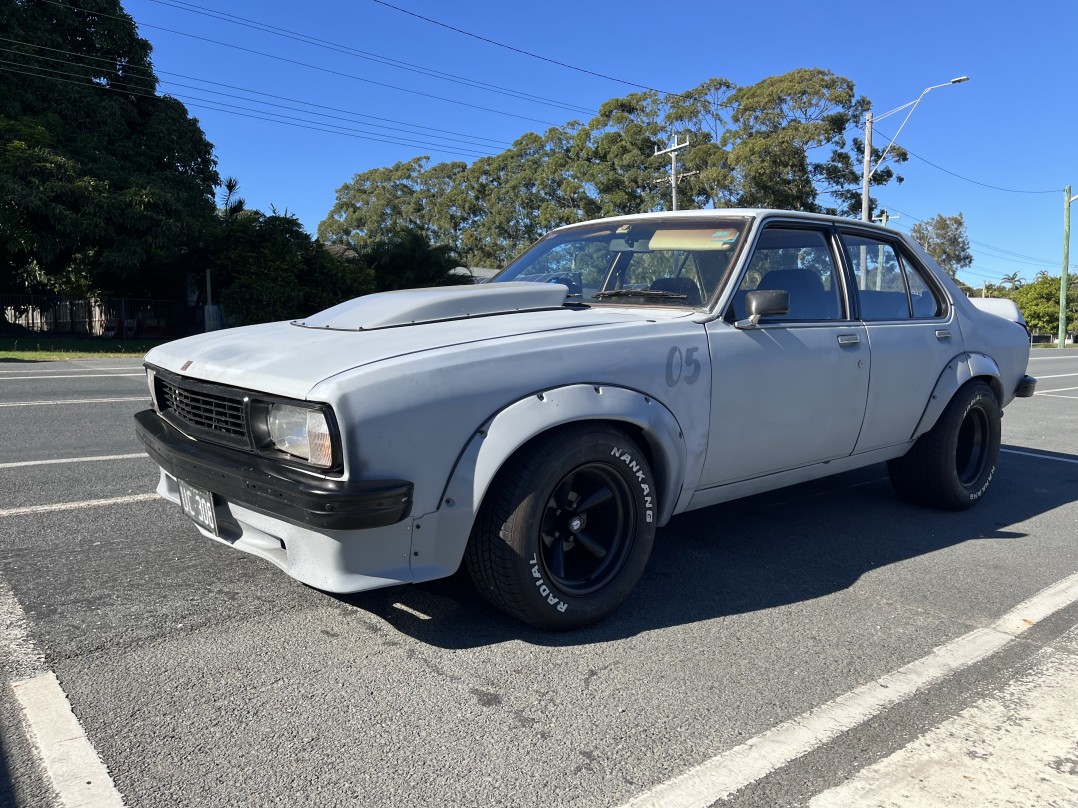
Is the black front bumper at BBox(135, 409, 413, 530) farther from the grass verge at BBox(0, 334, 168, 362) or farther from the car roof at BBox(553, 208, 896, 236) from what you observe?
the grass verge at BBox(0, 334, 168, 362)

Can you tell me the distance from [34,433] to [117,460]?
1.66m

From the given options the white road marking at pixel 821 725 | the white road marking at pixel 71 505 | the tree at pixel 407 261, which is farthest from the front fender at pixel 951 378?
the tree at pixel 407 261

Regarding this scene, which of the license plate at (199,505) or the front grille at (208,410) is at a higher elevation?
the front grille at (208,410)

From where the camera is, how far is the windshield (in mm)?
3742

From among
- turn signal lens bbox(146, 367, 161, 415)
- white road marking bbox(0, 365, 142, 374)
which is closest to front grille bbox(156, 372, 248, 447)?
turn signal lens bbox(146, 367, 161, 415)

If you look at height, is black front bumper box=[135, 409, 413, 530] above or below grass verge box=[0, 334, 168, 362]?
above

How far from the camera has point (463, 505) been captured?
2693mm

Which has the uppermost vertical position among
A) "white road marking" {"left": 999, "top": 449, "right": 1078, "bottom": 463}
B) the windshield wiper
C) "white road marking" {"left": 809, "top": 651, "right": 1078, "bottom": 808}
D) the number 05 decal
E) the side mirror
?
the windshield wiper

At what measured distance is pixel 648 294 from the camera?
3.79 metres

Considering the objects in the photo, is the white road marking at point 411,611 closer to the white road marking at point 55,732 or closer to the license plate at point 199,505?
the license plate at point 199,505

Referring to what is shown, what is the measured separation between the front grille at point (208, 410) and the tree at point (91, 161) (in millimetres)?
22103

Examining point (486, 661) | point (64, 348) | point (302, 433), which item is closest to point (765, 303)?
point (486, 661)

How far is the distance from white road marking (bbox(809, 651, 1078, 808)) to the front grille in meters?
2.11

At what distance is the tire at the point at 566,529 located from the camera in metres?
2.79
